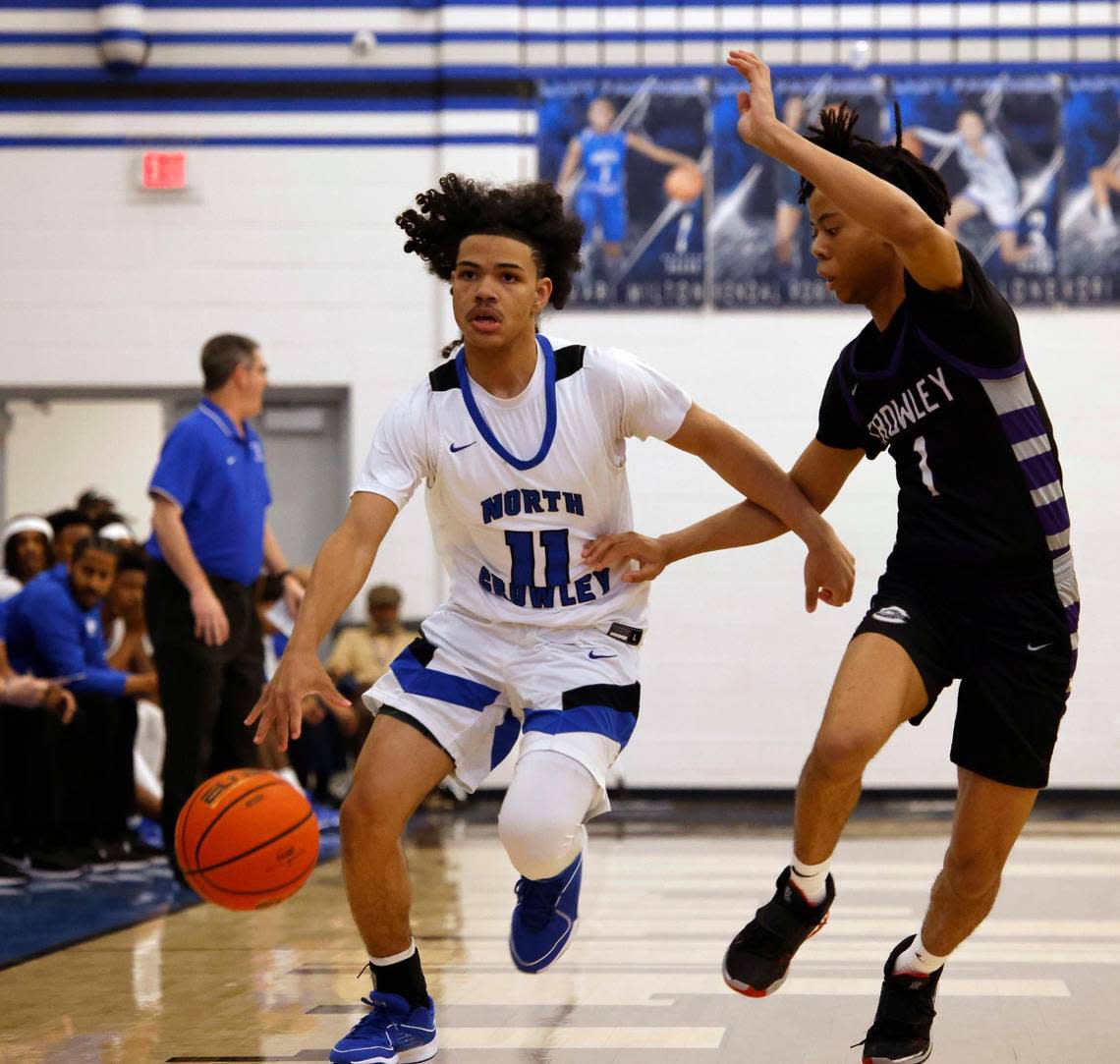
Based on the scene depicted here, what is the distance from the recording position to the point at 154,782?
8055 mm

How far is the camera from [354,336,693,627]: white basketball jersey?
382 cm

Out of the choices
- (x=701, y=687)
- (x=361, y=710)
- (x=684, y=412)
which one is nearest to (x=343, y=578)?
(x=684, y=412)

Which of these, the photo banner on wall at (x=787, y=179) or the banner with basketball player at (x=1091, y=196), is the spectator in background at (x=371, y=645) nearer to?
the photo banner on wall at (x=787, y=179)

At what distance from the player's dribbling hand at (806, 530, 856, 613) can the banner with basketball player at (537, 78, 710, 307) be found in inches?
262

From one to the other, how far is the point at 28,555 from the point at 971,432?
5252 mm

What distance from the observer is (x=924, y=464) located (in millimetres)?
3518

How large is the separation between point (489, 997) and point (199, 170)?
7.12 metres

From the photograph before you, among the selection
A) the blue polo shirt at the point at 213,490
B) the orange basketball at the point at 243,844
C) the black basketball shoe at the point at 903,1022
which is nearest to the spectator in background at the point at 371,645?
the blue polo shirt at the point at 213,490

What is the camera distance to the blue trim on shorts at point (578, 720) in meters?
3.75

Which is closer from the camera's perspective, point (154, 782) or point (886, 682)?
point (886, 682)

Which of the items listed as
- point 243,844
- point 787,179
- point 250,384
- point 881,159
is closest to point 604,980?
point 243,844

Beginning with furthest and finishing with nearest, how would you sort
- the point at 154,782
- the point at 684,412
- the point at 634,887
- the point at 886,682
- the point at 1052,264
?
the point at 1052,264 < the point at 154,782 < the point at 634,887 < the point at 684,412 < the point at 886,682

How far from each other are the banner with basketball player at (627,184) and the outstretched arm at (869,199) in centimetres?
710

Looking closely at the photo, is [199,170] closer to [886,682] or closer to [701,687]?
[701,687]
